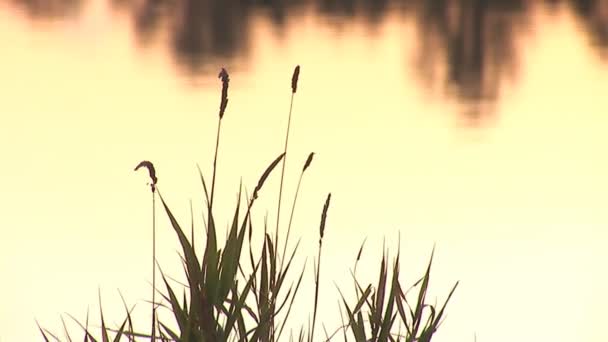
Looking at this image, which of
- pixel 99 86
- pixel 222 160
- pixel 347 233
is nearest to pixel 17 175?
pixel 222 160

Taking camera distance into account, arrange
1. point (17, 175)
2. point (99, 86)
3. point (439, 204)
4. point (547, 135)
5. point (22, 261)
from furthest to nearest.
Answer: point (99, 86), point (547, 135), point (17, 175), point (439, 204), point (22, 261)

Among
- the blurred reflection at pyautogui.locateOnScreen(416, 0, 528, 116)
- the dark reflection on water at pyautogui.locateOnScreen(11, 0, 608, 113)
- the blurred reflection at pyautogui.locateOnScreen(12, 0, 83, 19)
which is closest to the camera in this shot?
the blurred reflection at pyautogui.locateOnScreen(416, 0, 528, 116)

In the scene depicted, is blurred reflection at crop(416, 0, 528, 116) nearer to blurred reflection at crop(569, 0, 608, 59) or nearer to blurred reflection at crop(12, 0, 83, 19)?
blurred reflection at crop(569, 0, 608, 59)

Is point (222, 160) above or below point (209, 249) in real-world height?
below

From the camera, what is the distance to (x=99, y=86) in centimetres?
1369

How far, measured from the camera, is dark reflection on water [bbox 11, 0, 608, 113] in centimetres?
1535

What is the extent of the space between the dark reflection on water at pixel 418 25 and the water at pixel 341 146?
0.06 m

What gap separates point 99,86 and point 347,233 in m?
5.94

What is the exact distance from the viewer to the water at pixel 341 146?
→ 7.38 meters

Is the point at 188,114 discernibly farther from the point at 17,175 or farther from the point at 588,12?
the point at 588,12

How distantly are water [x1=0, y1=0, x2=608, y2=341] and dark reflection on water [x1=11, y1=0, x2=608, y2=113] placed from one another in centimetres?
6

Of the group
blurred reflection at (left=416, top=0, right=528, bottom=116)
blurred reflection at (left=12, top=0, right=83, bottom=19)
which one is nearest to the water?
blurred reflection at (left=416, top=0, right=528, bottom=116)

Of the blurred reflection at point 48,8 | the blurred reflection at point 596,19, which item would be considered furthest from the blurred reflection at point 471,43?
the blurred reflection at point 48,8

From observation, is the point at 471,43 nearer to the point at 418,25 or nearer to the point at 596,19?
the point at 418,25
